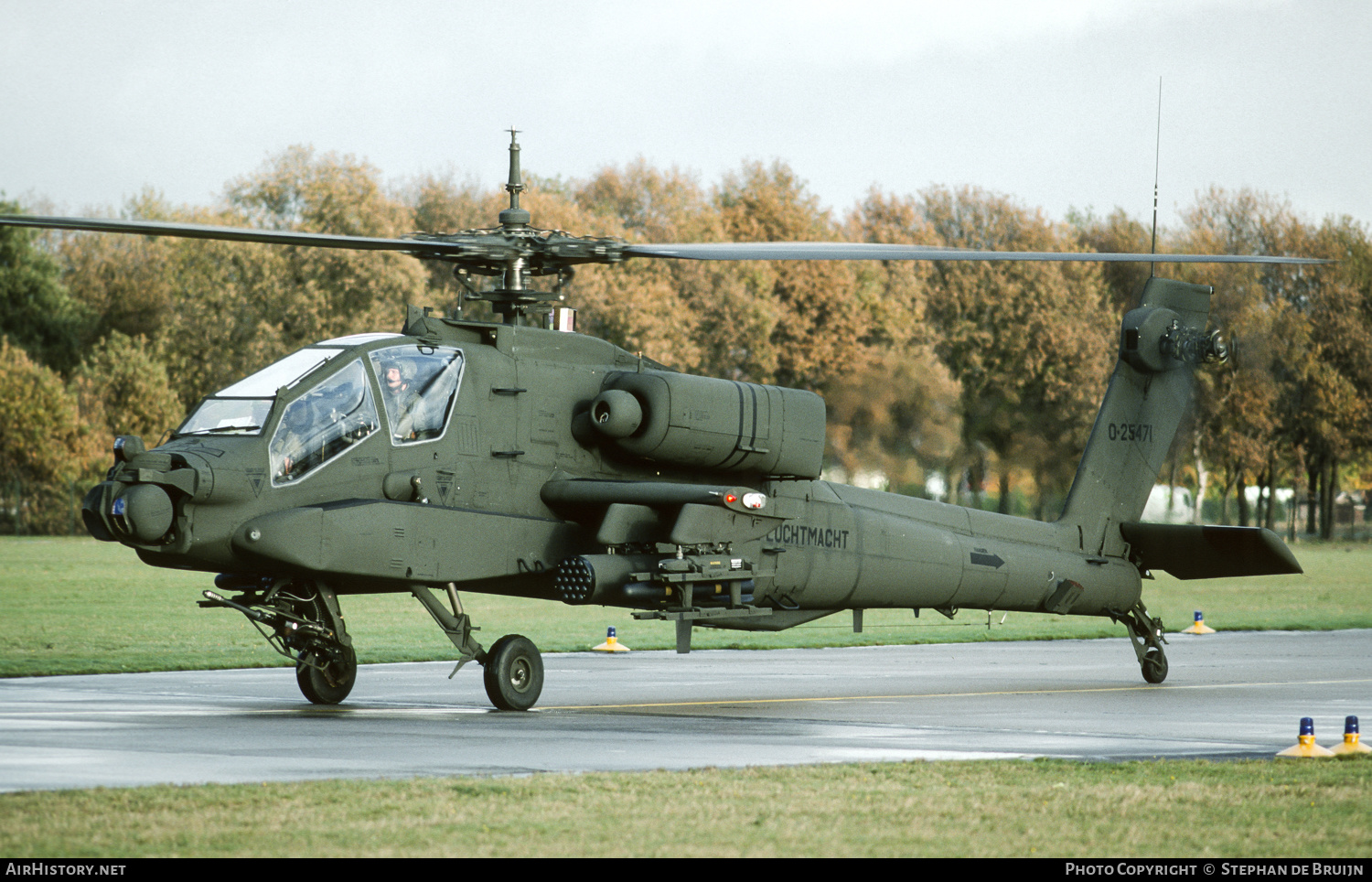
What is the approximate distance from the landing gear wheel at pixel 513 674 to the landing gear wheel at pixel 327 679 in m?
1.53

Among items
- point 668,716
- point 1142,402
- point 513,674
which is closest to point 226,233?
point 513,674

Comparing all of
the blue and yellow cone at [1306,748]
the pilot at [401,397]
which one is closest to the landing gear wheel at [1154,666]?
the blue and yellow cone at [1306,748]

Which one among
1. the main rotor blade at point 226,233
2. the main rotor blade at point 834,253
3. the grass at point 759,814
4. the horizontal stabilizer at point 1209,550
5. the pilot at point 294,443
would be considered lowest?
the grass at point 759,814

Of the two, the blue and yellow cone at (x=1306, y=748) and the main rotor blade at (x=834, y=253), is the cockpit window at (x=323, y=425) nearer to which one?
the main rotor blade at (x=834, y=253)

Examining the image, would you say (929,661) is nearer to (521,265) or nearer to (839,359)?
(521,265)

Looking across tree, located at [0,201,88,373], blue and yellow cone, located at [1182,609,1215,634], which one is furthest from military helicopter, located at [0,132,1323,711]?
tree, located at [0,201,88,373]

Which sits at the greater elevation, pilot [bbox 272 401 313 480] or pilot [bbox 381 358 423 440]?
pilot [bbox 381 358 423 440]

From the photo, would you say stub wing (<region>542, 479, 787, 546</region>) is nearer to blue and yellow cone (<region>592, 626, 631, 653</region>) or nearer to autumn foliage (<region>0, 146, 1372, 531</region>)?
blue and yellow cone (<region>592, 626, 631, 653</region>)

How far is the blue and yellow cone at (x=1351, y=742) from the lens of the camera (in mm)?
12312

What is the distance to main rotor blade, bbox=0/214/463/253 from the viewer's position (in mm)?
13328

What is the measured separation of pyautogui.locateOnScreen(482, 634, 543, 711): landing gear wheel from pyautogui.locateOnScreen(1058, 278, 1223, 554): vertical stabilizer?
811cm

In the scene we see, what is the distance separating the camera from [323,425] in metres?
14.9

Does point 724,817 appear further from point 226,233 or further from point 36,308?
point 36,308

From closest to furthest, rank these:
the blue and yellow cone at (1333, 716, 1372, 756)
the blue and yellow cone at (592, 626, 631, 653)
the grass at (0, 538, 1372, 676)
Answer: the blue and yellow cone at (1333, 716, 1372, 756), the grass at (0, 538, 1372, 676), the blue and yellow cone at (592, 626, 631, 653)
